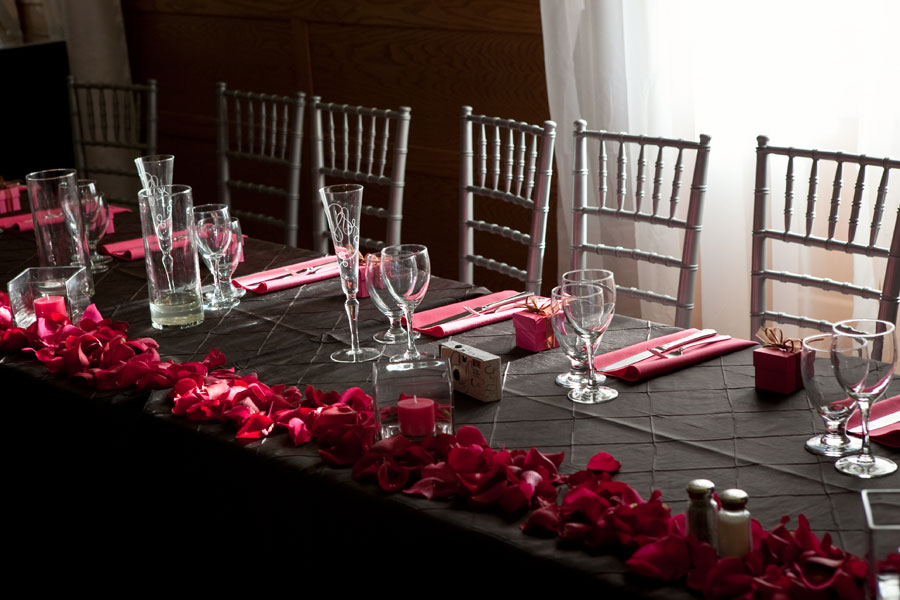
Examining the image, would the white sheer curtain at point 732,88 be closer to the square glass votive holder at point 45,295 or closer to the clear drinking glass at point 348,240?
the clear drinking glass at point 348,240

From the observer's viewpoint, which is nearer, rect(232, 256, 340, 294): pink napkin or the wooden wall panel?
rect(232, 256, 340, 294): pink napkin

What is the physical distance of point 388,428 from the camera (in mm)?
1284

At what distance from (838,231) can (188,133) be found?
2.98 m

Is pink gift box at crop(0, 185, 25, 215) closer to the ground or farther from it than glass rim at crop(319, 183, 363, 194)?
closer to the ground

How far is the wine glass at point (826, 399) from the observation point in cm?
118

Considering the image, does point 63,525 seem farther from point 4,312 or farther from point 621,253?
point 621,253

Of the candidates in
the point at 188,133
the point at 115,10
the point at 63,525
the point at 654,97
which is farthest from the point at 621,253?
the point at 115,10

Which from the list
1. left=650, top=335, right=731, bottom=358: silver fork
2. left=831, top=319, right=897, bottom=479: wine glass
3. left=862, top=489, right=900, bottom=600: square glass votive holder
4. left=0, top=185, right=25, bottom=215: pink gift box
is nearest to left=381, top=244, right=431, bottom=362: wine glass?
left=650, top=335, right=731, bottom=358: silver fork

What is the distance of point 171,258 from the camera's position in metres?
1.82

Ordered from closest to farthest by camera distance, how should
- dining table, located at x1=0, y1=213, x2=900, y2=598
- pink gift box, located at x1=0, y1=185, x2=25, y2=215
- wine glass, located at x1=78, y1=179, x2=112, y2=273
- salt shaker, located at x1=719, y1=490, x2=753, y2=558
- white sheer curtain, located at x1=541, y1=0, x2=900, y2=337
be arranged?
salt shaker, located at x1=719, y1=490, x2=753, y2=558, dining table, located at x1=0, y1=213, x2=900, y2=598, wine glass, located at x1=78, y1=179, x2=112, y2=273, white sheer curtain, located at x1=541, y1=0, x2=900, y2=337, pink gift box, located at x1=0, y1=185, x2=25, y2=215

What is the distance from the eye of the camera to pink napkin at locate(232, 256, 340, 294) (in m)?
2.05

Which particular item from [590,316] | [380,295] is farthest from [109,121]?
[590,316]

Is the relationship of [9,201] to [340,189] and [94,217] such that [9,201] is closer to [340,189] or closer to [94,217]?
[94,217]

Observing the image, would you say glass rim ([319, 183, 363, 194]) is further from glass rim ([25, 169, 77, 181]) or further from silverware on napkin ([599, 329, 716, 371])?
glass rim ([25, 169, 77, 181])
